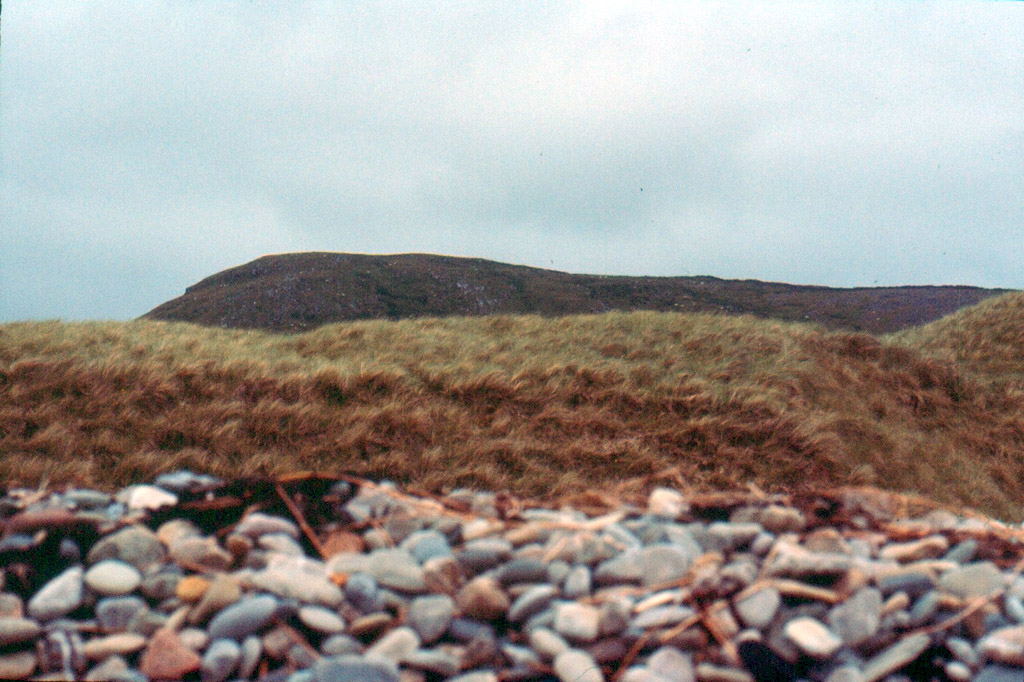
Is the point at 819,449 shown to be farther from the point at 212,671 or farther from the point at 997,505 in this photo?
the point at 212,671

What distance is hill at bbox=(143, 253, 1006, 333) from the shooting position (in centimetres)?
1512

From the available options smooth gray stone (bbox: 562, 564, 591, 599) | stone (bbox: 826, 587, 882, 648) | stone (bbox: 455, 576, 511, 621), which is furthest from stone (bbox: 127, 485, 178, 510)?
stone (bbox: 826, 587, 882, 648)

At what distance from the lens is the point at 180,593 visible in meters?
2.43

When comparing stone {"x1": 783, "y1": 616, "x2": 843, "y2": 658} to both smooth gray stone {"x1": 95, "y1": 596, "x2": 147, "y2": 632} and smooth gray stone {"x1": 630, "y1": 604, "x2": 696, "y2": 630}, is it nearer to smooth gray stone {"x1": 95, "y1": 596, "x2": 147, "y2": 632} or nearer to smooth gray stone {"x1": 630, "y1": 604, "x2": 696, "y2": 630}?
smooth gray stone {"x1": 630, "y1": 604, "x2": 696, "y2": 630}

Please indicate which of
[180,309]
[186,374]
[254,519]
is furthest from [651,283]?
[254,519]

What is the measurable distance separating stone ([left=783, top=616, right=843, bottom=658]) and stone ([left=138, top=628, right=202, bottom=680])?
1861 mm

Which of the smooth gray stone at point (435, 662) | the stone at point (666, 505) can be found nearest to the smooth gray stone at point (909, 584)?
the stone at point (666, 505)

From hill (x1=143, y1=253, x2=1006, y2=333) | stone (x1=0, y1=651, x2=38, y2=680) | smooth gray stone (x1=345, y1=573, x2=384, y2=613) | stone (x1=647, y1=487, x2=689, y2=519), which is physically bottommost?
stone (x1=0, y1=651, x2=38, y2=680)

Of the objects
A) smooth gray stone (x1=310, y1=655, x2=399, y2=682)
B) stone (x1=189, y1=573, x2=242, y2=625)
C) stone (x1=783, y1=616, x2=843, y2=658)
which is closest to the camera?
smooth gray stone (x1=310, y1=655, x2=399, y2=682)

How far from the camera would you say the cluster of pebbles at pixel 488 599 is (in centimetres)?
213

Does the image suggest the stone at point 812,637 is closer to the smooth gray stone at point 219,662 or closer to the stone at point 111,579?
the smooth gray stone at point 219,662

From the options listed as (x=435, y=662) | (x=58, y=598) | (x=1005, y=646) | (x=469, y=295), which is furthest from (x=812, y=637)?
(x=469, y=295)

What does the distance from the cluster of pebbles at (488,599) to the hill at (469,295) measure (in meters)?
10.9

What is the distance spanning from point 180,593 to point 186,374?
269cm
